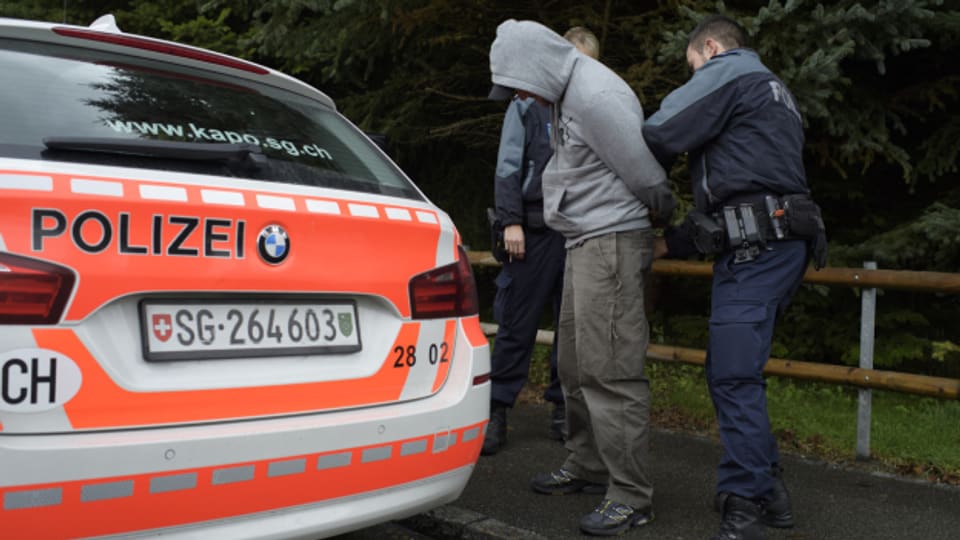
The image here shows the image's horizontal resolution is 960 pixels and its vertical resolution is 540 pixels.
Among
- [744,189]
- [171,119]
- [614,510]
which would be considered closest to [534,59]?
[744,189]

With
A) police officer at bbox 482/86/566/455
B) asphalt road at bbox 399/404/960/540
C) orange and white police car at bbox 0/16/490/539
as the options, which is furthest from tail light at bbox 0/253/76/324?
police officer at bbox 482/86/566/455

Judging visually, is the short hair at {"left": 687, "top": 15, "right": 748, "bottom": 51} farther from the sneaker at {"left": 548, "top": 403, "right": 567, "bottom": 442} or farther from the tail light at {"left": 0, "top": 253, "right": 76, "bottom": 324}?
the tail light at {"left": 0, "top": 253, "right": 76, "bottom": 324}

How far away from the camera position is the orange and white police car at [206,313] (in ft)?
6.70

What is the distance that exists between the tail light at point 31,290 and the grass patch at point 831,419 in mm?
3599

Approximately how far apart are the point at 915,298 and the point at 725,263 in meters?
3.73

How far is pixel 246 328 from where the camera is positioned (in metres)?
2.36

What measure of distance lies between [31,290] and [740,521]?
2.30 metres

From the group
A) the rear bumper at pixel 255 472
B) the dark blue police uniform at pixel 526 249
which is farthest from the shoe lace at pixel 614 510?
the dark blue police uniform at pixel 526 249

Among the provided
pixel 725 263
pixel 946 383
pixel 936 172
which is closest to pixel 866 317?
pixel 946 383

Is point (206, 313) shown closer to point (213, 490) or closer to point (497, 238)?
point (213, 490)

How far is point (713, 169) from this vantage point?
11.0 feet

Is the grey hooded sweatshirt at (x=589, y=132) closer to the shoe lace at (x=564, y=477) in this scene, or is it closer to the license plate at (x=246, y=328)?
the shoe lace at (x=564, y=477)

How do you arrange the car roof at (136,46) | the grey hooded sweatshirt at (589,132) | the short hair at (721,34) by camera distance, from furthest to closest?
the short hair at (721,34) → the grey hooded sweatshirt at (589,132) → the car roof at (136,46)

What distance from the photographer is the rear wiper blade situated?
2221 millimetres
